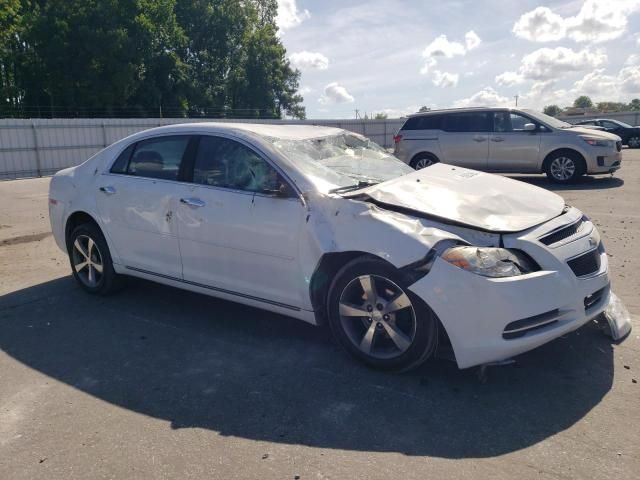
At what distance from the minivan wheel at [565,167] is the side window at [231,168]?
377 inches

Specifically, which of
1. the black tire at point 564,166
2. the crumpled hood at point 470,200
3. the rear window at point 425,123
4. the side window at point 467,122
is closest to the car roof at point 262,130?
the crumpled hood at point 470,200

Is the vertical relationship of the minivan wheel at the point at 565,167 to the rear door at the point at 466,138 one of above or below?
below

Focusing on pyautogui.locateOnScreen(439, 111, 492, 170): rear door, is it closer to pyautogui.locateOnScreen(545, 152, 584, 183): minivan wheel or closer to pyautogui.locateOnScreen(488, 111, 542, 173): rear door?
pyautogui.locateOnScreen(488, 111, 542, 173): rear door

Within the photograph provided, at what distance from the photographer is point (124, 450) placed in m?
2.88

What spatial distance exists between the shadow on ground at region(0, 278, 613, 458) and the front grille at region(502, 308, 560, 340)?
1.29 ft

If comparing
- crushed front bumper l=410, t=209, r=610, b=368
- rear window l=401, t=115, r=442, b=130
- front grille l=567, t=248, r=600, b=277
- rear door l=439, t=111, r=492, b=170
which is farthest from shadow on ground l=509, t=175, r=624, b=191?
crushed front bumper l=410, t=209, r=610, b=368

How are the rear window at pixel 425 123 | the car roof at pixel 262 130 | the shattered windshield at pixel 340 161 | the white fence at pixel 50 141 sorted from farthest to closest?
the white fence at pixel 50 141 → the rear window at pixel 425 123 → the car roof at pixel 262 130 → the shattered windshield at pixel 340 161

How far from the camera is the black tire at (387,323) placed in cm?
331

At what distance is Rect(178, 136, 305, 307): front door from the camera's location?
384 centimetres

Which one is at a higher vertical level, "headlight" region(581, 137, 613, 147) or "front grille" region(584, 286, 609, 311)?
"headlight" region(581, 137, 613, 147)

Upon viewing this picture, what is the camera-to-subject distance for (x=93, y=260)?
529 centimetres

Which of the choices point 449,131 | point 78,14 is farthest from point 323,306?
point 78,14

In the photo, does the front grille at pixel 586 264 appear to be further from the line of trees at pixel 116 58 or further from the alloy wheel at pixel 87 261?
the line of trees at pixel 116 58

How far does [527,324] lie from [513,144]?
9745mm
